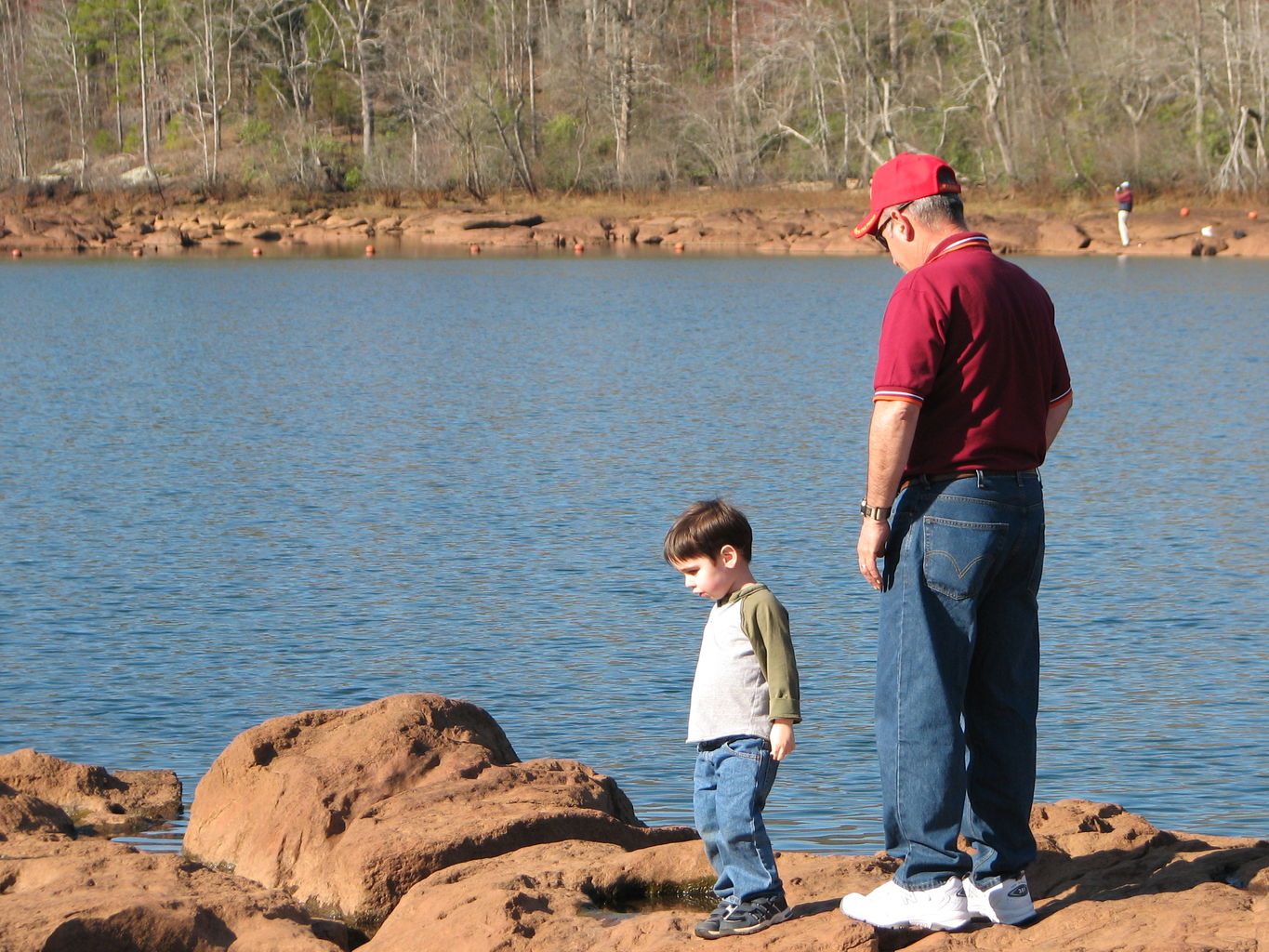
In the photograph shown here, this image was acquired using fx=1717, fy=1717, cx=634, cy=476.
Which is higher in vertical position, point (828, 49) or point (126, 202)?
point (828, 49)

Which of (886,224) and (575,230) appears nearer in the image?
(886,224)

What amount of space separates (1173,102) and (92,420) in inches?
1744

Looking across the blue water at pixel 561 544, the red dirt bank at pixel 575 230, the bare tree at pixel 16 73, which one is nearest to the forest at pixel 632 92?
the bare tree at pixel 16 73

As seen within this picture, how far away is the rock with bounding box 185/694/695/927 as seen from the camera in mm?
5183

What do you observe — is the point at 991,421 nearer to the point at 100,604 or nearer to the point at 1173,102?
the point at 100,604

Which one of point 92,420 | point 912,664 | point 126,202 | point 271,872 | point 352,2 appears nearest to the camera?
point 912,664

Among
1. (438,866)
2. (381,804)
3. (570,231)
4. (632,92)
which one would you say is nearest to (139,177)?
(632,92)

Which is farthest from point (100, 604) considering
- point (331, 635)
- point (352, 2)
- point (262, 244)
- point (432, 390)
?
point (352, 2)

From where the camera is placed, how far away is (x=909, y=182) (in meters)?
4.33

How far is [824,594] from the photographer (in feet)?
34.4

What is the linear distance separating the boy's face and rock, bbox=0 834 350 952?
1.33 m

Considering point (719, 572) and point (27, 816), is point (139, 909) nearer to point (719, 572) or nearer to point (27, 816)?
point (27, 816)

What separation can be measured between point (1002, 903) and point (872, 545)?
3.15ft

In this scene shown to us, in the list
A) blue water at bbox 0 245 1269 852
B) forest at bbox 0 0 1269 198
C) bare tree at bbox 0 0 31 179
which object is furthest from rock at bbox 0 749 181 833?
bare tree at bbox 0 0 31 179
